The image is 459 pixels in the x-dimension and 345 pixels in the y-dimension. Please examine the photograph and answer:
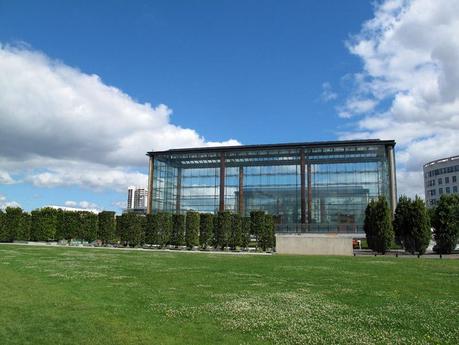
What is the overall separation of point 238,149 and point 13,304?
79644 millimetres

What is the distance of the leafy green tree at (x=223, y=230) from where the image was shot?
58.8 m

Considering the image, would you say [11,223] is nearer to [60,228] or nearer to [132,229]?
[60,228]

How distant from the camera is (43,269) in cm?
2280

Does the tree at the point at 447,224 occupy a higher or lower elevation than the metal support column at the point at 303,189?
lower

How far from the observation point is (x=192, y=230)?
5997cm

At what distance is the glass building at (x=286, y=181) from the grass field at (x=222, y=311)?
64686mm

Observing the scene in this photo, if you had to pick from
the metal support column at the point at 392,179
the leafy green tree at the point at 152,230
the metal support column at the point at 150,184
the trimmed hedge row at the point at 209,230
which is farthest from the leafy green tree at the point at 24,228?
the metal support column at the point at 392,179

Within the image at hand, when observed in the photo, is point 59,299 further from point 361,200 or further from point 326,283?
point 361,200

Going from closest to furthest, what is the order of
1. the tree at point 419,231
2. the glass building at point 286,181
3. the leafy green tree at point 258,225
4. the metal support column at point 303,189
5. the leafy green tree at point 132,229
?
1. the tree at point 419,231
2. the leafy green tree at point 258,225
3. the leafy green tree at point 132,229
4. the glass building at point 286,181
5. the metal support column at point 303,189

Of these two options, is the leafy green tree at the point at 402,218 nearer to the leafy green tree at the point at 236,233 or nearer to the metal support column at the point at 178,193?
the leafy green tree at the point at 236,233

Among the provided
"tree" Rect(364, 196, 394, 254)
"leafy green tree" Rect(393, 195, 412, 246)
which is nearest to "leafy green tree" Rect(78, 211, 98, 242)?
"tree" Rect(364, 196, 394, 254)

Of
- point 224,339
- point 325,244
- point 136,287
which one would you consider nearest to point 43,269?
point 136,287

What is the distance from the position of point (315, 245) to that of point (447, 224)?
57.5 ft

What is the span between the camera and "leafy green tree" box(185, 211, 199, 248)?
59906 millimetres
